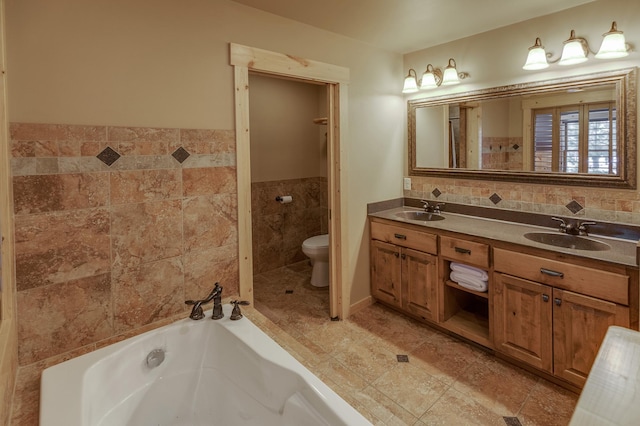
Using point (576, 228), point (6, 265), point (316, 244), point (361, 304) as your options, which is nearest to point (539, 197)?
point (576, 228)

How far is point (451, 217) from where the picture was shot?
117 inches

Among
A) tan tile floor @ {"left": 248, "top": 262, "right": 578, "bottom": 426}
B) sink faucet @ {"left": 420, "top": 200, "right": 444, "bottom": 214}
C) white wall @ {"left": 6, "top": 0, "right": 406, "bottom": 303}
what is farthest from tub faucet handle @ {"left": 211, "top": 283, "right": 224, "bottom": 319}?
sink faucet @ {"left": 420, "top": 200, "right": 444, "bottom": 214}

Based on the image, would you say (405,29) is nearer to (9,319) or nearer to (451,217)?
(451,217)

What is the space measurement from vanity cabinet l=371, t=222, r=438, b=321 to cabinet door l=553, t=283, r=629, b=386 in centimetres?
84

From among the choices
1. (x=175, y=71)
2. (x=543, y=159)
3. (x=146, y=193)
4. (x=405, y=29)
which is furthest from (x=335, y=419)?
(x=405, y=29)

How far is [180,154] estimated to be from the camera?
1917 millimetres

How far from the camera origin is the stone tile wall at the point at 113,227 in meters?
1.52

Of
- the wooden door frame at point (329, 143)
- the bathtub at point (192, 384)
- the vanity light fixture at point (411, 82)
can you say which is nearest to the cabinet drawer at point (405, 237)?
the wooden door frame at point (329, 143)

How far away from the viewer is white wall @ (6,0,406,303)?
58.6 inches

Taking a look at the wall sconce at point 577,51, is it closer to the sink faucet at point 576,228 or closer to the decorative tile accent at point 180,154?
the sink faucet at point 576,228

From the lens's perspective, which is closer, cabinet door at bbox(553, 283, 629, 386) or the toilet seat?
cabinet door at bbox(553, 283, 629, 386)

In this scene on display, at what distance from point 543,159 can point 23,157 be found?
3.11 m

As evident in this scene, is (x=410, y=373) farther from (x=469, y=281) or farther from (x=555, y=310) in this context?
(x=555, y=310)

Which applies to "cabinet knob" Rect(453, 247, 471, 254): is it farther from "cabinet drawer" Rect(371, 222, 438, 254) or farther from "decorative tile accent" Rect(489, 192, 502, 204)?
"decorative tile accent" Rect(489, 192, 502, 204)
